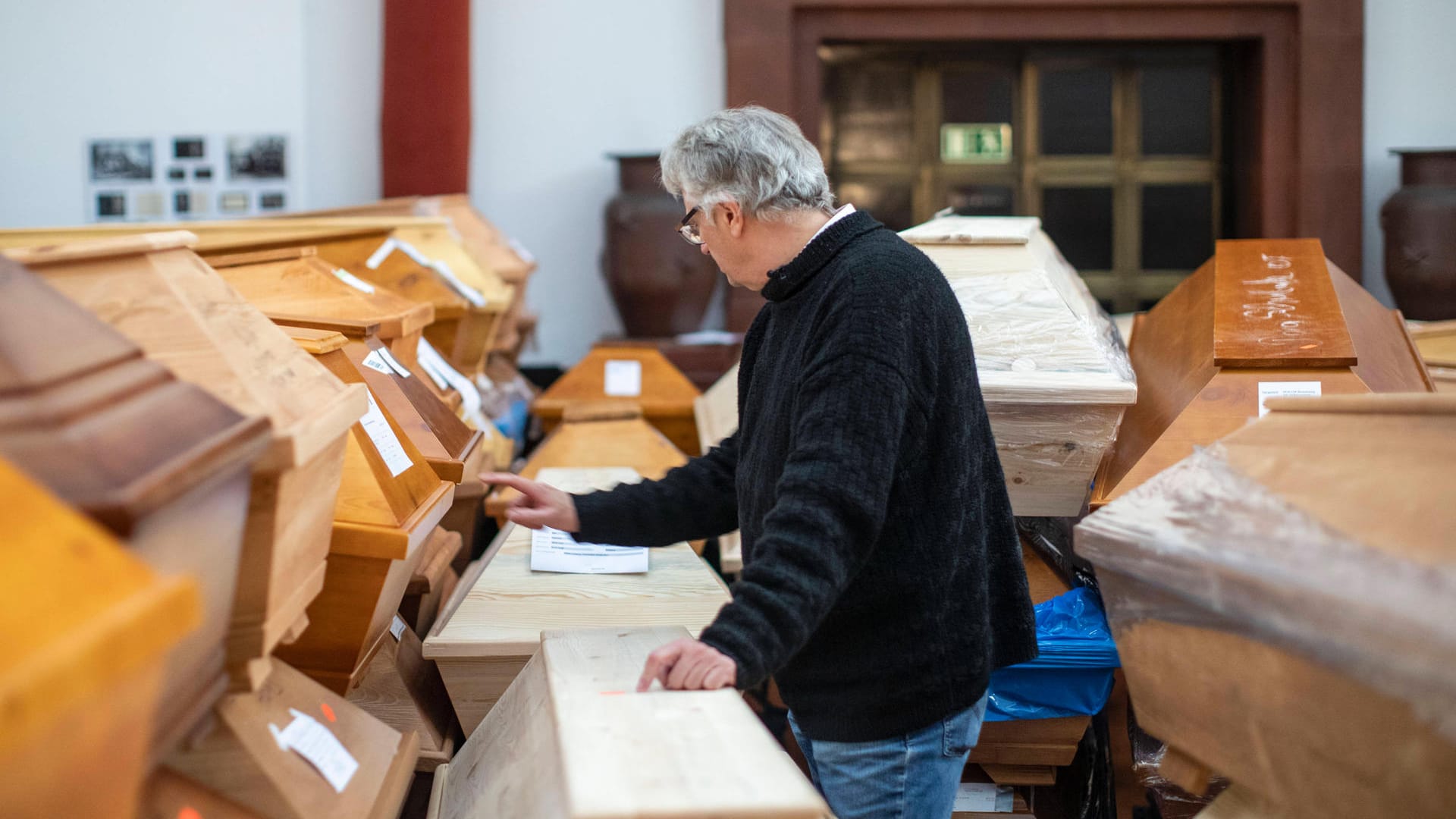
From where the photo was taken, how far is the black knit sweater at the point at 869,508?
133 centimetres

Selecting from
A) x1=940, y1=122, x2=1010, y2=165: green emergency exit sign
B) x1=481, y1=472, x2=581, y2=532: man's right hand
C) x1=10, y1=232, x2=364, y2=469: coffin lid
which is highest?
x1=940, y1=122, x2=1010, y2=165: green emergency exit sign

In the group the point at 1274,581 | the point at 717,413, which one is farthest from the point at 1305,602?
the point at 717,413

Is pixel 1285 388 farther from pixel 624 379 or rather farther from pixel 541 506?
pixel 624 379

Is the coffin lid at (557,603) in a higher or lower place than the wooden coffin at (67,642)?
lower

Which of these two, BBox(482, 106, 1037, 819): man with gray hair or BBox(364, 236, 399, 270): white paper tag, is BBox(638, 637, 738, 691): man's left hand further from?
BBox(364, 236, 399, 270): white paper tag

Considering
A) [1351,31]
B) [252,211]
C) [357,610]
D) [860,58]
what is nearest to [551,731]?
[357,610]

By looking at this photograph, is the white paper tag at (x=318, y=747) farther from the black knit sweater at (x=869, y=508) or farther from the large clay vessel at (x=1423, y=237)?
the large clay vessel at (x=1423, y=237)

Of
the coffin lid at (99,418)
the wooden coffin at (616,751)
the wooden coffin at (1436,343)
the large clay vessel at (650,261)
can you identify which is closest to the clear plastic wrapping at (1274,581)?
the wooden coffin at (616,751)

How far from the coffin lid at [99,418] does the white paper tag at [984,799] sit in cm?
174

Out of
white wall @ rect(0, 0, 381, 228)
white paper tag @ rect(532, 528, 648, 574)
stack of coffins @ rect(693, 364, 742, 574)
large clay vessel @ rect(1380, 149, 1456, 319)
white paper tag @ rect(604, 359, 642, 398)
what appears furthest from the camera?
white wall @ rect(0, 0, 381, 228)

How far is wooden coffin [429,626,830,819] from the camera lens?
3.41 feet

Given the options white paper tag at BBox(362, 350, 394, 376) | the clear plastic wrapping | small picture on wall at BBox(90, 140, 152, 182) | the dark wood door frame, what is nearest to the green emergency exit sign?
the dark wood door frame

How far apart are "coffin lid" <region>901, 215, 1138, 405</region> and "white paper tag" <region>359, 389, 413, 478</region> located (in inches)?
42.7

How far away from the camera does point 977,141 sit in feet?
19.5
